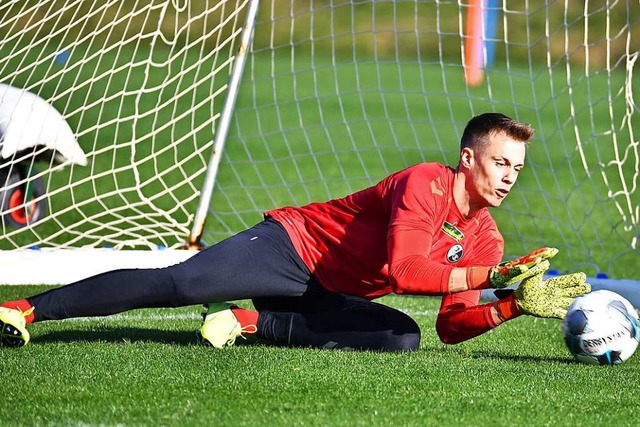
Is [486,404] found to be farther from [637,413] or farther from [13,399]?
[13,399]

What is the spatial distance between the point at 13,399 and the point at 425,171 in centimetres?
190

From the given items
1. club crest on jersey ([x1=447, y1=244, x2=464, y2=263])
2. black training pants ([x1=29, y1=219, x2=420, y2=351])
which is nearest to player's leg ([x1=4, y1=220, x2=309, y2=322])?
black training pants ([x1=29, y1=219, x2=420, y2=351])

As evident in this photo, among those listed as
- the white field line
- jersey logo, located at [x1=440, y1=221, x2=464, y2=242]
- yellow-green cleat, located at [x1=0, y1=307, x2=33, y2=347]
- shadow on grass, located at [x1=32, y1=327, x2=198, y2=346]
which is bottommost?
the white field line

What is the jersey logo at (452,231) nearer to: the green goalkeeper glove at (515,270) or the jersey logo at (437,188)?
the jersey logo at (437,188)

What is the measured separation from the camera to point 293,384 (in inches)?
166

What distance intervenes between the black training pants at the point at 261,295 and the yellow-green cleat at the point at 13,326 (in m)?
0.09

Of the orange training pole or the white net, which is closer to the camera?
the white net

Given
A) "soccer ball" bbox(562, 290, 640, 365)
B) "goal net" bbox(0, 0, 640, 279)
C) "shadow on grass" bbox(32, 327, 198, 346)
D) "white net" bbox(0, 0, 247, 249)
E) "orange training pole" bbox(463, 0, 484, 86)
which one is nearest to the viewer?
"soccer ball" bbox(562, 290, 640, 365)

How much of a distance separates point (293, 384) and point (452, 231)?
1.07 metres

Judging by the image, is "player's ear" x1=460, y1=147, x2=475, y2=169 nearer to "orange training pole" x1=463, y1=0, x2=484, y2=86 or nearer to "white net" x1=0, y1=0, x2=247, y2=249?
"white net" x1=0, y1=0, x2=247, y2=249

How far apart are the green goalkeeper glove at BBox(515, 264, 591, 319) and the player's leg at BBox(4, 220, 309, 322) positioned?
104cm

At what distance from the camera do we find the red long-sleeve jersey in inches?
178

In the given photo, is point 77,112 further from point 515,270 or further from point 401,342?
point 515,270

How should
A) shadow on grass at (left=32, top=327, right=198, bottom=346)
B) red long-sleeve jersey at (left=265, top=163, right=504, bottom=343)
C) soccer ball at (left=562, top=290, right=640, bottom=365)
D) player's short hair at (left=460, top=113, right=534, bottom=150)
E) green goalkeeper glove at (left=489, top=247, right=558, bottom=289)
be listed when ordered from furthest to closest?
1. shadow on grass at (left=32, top=327, right=198, bottom=346)
2. soccer ball at (left=562, top=290, right=640, bottom=365)
3. player's short hair at (left=460, top=113, right=534, bottom=150)
4. red long-sleeve jersey at (left=265, top=163, right=504, bottom=343)
5. green goalkeeper glove at (left=489, top=247, right=558, bottom=289)
